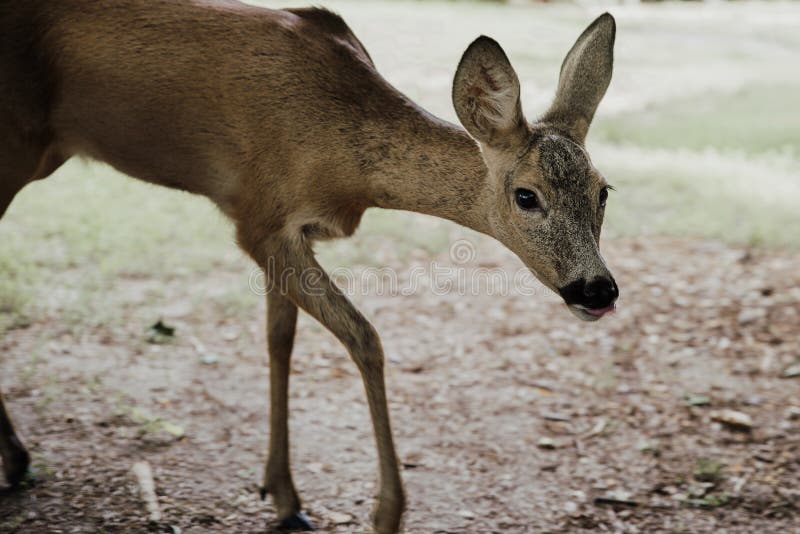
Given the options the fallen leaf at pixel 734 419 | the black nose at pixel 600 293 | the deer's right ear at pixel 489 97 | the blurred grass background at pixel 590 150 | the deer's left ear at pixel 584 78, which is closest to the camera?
the black nose at pixel 600 293

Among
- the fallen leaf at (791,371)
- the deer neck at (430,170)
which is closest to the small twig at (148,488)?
the deer neck at (430,170)

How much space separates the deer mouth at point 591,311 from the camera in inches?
132

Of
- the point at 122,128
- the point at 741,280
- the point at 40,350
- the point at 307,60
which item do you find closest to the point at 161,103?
the point at 122,128

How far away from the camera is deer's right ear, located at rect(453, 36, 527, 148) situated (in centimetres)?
347

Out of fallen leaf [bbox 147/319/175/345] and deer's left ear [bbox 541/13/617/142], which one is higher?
deer's left ear [bbox 541/13/617/142]

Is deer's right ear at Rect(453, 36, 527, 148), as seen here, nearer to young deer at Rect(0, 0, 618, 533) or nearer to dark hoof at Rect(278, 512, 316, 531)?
young deer at Rect(0, 0, 618, 533)

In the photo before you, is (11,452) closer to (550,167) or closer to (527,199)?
(527,199)

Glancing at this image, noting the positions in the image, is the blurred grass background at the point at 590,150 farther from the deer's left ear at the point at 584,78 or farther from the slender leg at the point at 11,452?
the deer's left ear at the point at 584,78

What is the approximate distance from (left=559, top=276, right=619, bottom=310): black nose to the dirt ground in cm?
133

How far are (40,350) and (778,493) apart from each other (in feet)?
13.4

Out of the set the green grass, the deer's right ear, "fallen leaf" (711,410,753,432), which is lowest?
"fallen leaf" (711,410,753,432)

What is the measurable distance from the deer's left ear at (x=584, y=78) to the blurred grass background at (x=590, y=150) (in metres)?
1.64

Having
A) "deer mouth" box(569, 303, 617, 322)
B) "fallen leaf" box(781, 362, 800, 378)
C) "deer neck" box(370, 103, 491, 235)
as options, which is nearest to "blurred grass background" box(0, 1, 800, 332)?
"deer neck" box(370, 103, 491, 235)

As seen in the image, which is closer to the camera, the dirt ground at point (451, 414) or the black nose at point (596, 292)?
the black nose at point (596, 292)
